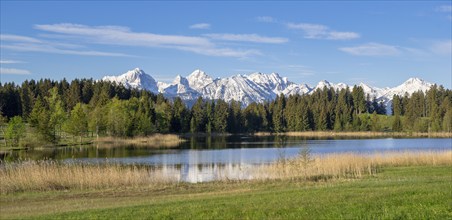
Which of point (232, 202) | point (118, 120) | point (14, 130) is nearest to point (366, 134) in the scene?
point (118, 120)

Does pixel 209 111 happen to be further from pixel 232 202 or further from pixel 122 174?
pixel 232 202

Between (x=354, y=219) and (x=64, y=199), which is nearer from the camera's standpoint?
(x=354, y=219)

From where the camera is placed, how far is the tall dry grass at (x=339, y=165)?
3136cm

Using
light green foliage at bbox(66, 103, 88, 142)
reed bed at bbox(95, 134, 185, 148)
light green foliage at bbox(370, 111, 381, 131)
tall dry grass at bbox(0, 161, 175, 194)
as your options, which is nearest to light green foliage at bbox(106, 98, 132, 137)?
reed bed at bbox(95, 134, 185, 148)

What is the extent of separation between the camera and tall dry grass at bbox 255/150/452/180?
103 feet

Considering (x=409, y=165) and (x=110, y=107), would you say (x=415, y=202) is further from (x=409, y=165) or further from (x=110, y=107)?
(x=110, y=107)

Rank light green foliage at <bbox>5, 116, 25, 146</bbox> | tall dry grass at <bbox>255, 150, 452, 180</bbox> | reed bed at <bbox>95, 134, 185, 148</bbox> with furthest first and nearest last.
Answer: reed bed at <bbox>95, 134, 185, 148</bbox> < light green foliage at <bbox>5, 116, 25, 146</bbox> < tall dry grass at <bbox>255, 150, 452, 180</bbox>

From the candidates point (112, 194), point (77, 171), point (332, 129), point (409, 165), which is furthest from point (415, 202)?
point (332, 129)

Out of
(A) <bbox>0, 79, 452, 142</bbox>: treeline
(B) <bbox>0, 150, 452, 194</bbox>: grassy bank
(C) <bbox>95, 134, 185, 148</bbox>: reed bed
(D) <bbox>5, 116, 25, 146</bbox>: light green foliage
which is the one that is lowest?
(B) <bbox>0, 150, 452, 194</bbox>: grassy bank

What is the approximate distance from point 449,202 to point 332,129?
468ft

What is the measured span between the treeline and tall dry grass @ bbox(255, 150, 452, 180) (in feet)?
197

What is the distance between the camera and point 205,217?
1393 centimetres

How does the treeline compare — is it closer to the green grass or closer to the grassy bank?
the grassy bank

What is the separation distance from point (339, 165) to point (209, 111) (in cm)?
11486
